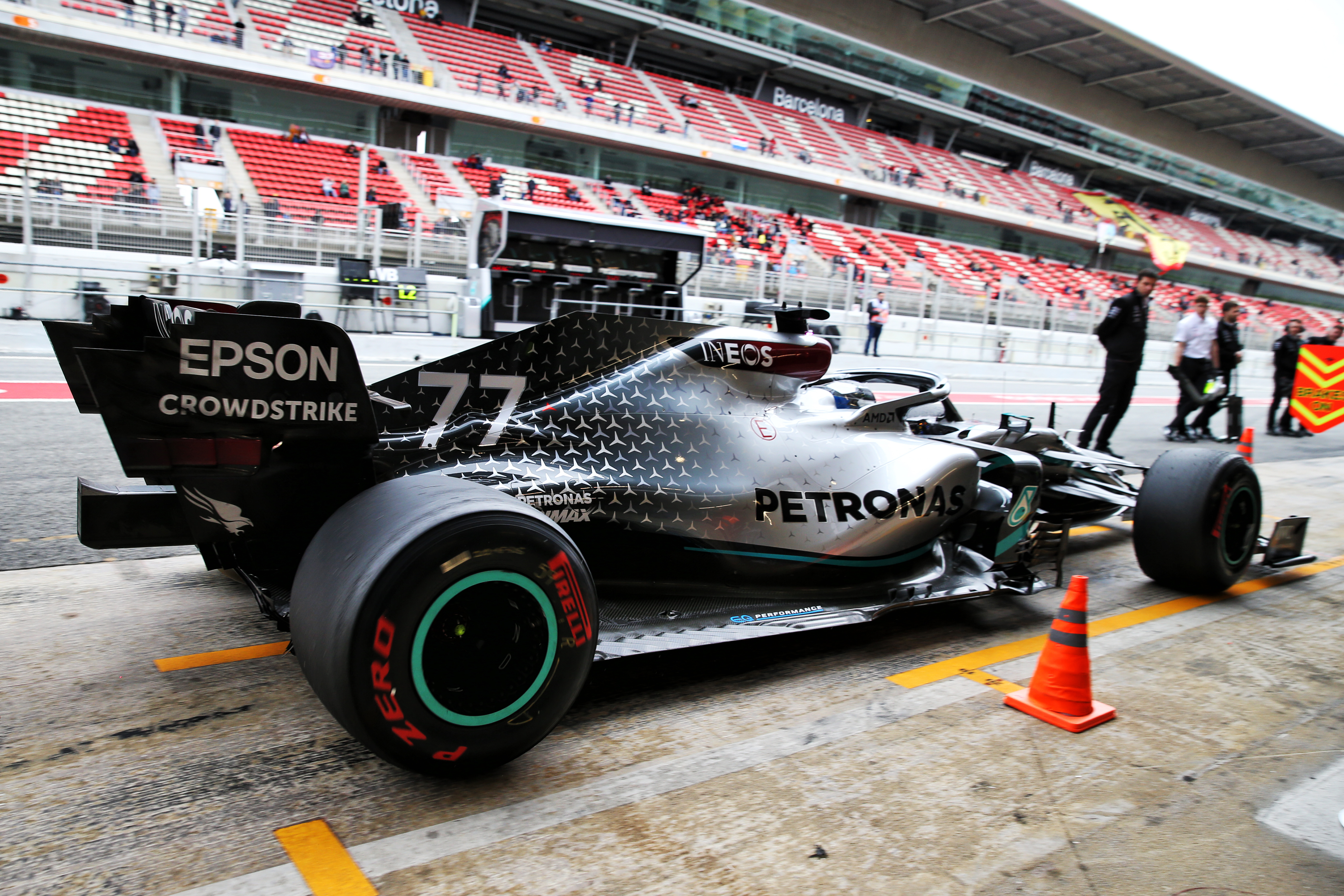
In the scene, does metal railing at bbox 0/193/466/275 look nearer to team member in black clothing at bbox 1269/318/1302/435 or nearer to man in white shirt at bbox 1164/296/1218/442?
man in white shirt at bbox 1164/296/1218/442

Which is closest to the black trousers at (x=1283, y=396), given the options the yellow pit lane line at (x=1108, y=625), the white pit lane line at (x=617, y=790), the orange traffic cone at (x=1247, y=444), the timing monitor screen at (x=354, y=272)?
the orange traffic cone at (x=1247, y=444)

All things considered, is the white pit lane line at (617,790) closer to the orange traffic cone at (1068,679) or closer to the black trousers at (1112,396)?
the orange traffic cone at (1068,679)

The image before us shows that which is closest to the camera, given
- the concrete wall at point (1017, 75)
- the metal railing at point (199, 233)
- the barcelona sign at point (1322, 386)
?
the barcelona sign at point (1322, 386)

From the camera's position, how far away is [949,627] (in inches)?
156

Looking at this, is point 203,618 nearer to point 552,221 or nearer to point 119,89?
point 552,221

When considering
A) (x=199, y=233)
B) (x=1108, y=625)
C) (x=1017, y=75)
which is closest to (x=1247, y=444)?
(x=1108, y=625)

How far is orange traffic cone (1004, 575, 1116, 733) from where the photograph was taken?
3.04 m

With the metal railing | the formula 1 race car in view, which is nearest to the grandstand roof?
the metal railing

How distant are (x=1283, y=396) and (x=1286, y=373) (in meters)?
0.50

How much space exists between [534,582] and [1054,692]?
1988 millimetres

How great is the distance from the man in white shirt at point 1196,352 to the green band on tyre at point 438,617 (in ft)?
37.4

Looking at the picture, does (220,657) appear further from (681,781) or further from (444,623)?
(681,781)

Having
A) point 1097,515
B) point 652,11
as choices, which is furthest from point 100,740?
point 652,11

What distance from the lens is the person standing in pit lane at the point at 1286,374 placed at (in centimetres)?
1354
